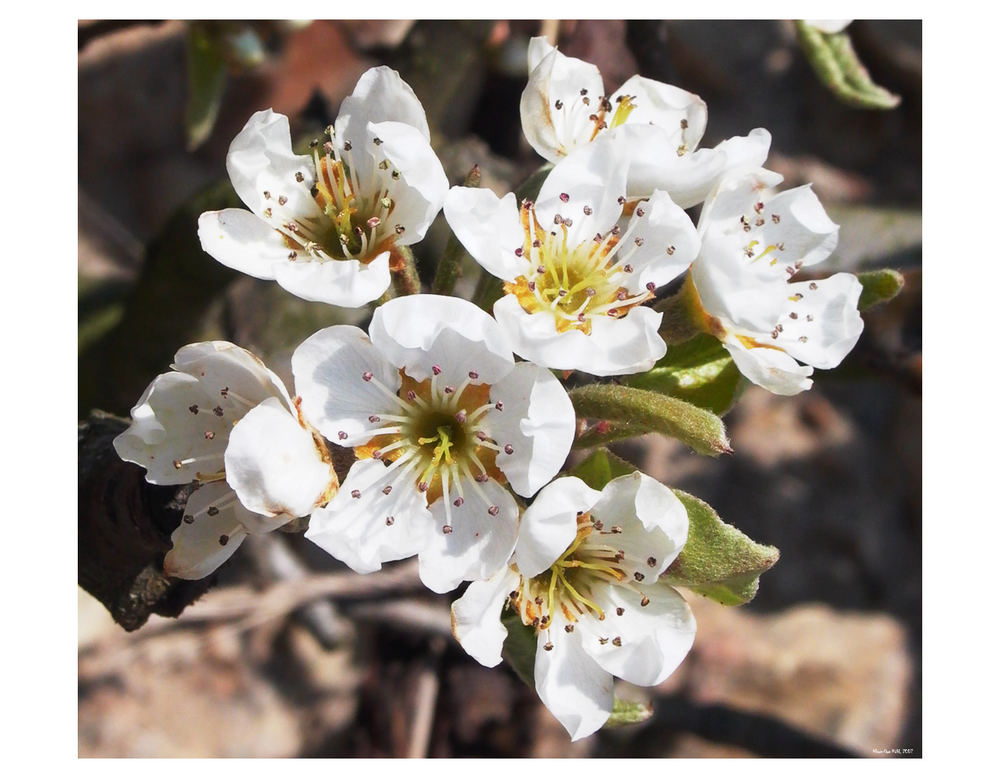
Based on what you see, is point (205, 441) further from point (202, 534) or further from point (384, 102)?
point (384, 102)

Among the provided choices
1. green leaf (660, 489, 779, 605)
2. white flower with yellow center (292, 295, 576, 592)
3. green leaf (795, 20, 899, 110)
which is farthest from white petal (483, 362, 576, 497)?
green leaf (795, 20, 899, 110)

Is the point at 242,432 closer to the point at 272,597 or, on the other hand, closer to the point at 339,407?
the point at 339,407

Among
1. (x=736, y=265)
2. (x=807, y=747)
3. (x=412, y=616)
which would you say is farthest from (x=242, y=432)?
(x=807, y=747)

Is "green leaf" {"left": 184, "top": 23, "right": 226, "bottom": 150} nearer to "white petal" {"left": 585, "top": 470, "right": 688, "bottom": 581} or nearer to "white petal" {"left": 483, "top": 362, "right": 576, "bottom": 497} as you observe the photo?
"white petal" {"left": 483, "top": 362, "right": 576, "bottom": 497}

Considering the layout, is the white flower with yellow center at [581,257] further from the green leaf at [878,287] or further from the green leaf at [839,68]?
the green leaf at [839,68]

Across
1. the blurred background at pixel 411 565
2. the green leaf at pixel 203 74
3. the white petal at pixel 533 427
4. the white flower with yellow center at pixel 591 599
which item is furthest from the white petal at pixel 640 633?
the green leaf at pixel 203 74

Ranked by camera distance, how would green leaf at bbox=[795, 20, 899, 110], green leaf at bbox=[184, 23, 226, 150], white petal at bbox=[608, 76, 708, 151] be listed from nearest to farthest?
white petal at bbox=[608, 76, 708, 151] → green leaf at bbox=[795, 20, 899, 110] → green leaf at bbox=[184, 23, 226, 150]
